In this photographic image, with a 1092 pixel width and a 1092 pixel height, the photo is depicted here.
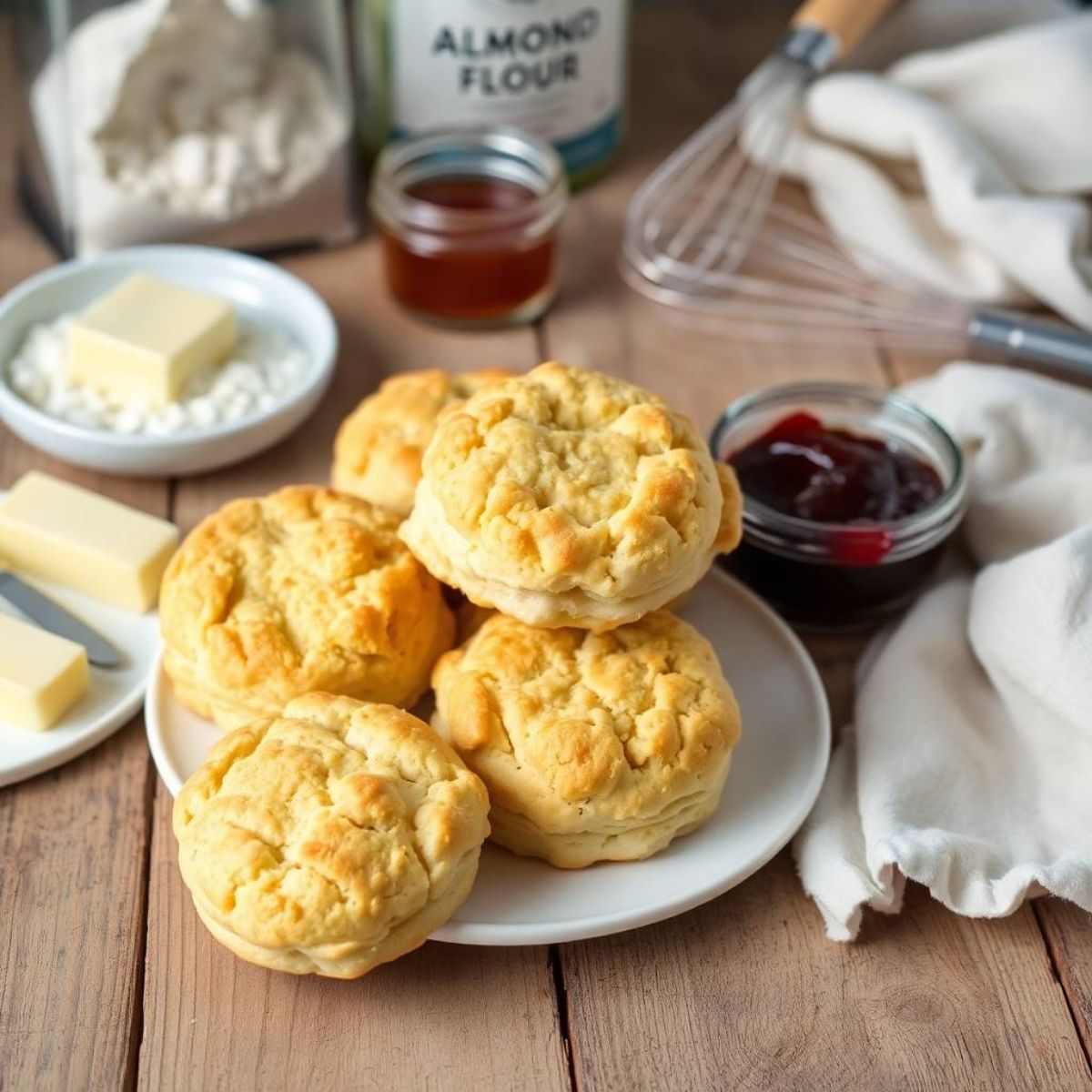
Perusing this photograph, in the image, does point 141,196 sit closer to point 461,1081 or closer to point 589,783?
point 589,783

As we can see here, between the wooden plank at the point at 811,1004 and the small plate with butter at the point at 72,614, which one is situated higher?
the small plate with butter at the point at 72,614

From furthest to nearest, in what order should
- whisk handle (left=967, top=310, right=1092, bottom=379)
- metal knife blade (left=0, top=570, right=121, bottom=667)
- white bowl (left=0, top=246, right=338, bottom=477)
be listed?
whisk handle (left=967, top=310, right=1092, bottom=379) → white bowl (left=0, top=246, right=338, bottom=477) → metal knife blade (left=0, top=570, right=121, bottom=667)

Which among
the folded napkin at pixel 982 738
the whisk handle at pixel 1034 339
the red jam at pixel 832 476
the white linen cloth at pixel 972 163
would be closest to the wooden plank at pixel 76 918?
the folded napkin at pixel 982 738

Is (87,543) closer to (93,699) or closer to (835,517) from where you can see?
(93,699)

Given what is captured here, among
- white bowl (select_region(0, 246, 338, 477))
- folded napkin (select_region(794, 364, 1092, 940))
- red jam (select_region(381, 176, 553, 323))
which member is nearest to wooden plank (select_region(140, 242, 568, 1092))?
folded napkin (select_region(794, 364, 1092, 940))

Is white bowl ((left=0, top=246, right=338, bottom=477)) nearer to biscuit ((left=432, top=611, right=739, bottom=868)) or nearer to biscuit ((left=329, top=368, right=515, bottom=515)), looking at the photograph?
biscuit ((left=329, top=368, right=515, bottom=515))

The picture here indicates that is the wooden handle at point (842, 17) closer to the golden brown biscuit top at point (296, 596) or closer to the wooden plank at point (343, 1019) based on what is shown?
the golden brown biscuit top at point (296, 596)
